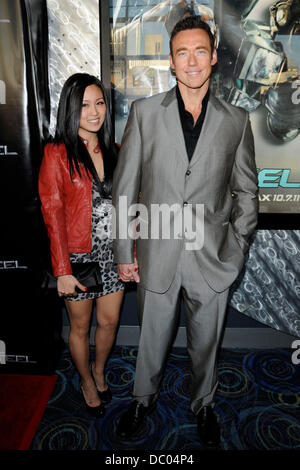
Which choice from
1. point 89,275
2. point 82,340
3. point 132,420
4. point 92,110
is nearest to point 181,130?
point 92,110

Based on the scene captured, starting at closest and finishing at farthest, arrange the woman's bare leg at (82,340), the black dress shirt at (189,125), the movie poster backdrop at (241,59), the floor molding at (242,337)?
the black dress shirt at (189,125) → the woman's bare leg at (82,340) → the movie poster backdrop at (241,59) → the floor molding at (242,337)

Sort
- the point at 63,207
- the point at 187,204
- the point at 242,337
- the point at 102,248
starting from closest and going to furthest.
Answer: the point at 187,204
the point at 63,207
the point at 102,248
the point at 242,337

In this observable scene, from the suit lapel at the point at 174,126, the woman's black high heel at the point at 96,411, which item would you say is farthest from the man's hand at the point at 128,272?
the woman's black high heel at the point at 96,411

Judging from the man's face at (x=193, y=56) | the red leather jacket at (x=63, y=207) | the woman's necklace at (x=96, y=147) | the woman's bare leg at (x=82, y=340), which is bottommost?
the woman's bare leg at (x=82, y=340)

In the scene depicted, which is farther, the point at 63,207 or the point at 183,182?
the point at 63,207

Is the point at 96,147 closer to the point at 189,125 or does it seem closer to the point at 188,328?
the point at 189,125

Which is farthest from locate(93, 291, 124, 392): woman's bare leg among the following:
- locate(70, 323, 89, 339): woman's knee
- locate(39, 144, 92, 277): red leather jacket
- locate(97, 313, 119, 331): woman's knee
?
locate(39, 144, 92, 277): red leather jacket

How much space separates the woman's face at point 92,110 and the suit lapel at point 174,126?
329 millimetres

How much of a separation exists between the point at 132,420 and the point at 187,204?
1.25m

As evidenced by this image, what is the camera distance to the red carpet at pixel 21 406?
73.7 inches

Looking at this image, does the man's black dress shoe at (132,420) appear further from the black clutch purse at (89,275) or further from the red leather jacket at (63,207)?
the red leather jacket at (63,207)

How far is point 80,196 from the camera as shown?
1711mm

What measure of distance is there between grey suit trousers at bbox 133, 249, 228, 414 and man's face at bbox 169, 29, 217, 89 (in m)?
0.79

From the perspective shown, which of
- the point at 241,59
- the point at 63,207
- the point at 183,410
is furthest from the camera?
the point at 241,59
